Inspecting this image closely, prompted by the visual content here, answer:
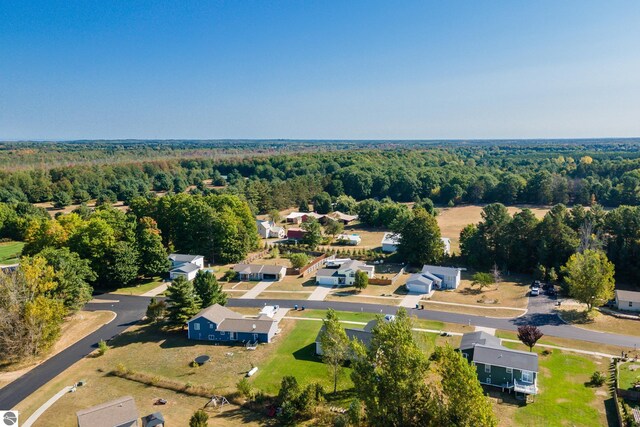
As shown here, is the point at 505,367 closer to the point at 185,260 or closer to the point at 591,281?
the point at 591,281

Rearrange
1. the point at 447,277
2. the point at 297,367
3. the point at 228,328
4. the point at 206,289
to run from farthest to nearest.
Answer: the point at 447,277, the point at 206,289, the point at 228,328, the point at 297,367

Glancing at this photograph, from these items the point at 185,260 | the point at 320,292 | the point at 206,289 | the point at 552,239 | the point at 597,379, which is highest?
the point at 552,239

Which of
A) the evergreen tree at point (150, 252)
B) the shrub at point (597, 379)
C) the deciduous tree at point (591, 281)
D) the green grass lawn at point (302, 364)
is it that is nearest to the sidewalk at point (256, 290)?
the green grass lawn at point (302, 364)

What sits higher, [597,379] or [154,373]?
[597,379]

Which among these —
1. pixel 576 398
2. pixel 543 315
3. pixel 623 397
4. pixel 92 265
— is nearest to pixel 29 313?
pixel 92 265

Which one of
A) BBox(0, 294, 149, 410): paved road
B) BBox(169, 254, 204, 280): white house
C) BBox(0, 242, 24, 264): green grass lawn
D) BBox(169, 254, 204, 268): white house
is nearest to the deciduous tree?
BBox(169, 254, 204, 280): white house

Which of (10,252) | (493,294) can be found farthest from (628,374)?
(10,252)

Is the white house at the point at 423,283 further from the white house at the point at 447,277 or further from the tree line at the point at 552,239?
the tree line at the point at 552,239

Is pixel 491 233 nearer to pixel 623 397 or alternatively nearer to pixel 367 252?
pixel 367 252
